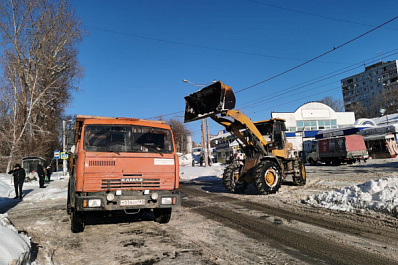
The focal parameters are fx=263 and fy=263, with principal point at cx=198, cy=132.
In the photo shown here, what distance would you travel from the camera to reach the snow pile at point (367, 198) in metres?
6.38

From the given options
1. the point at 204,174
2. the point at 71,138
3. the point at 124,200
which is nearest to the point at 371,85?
the point at 204,174

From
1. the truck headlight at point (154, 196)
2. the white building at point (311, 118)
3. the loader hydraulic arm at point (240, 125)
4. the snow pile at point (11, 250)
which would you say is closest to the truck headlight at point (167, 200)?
the truck headlight at point (154, 196)

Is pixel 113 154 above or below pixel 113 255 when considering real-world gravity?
above

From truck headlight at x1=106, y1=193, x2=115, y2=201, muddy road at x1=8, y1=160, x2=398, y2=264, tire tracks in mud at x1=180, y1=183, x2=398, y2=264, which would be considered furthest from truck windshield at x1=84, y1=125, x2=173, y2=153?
tire tracks in mud at x1=180, y1=183, x2=398, y2=264

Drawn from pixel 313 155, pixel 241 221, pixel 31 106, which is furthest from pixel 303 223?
pixel 31 106

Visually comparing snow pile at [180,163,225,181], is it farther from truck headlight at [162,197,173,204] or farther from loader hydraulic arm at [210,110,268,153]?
truck headlight at [162,197,173,204]

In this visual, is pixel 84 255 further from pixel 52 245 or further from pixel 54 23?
pixel 54 23

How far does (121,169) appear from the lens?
18.2 ft

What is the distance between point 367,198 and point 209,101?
5751mm

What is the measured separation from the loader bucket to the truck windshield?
3.47m

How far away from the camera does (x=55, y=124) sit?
3447cm

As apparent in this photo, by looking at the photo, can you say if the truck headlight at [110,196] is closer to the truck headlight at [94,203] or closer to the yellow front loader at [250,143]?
the truck headlight at [94,203]

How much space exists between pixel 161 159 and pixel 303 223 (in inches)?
139

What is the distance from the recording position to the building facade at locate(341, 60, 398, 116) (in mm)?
73369
